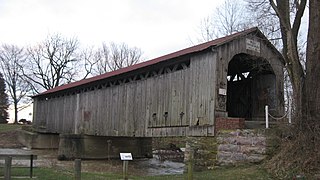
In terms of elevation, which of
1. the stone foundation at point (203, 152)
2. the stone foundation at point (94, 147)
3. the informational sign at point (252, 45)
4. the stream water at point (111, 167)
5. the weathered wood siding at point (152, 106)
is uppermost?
the informational sign at point (252, 45)

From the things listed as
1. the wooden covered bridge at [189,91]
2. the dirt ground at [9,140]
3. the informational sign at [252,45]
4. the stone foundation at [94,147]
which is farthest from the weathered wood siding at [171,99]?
the dirt ground at [9,140]

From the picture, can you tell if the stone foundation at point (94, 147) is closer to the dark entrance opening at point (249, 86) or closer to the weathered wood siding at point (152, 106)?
the weathered wood siding at point (152, 106)

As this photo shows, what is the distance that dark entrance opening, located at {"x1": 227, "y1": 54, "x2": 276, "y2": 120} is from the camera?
57.1ft

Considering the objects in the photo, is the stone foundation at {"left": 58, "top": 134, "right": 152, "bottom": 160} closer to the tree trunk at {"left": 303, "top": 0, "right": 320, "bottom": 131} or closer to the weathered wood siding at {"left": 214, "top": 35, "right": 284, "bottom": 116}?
the weathered wood siding at {"left": 214, "top": 35, "right": 284, "bottom": 116}

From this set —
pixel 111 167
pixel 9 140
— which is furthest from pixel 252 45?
pixel 9 140

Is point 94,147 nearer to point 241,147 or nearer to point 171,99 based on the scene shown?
point 171,99

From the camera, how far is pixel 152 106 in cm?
1809

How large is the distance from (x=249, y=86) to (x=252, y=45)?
145 inches

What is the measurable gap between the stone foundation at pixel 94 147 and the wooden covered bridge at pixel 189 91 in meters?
0.36

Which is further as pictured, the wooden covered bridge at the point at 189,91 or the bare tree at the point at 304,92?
the wooden covered bridge at the point at 189,91

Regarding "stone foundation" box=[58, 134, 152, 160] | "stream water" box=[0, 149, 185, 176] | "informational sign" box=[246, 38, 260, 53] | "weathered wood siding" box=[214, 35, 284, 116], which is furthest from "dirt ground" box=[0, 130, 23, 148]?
"informational sign" box=[246, 38, 260, 53]

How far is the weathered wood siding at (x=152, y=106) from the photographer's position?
588 inches

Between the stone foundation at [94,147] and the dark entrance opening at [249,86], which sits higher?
the dark entrance opening at [249,86]

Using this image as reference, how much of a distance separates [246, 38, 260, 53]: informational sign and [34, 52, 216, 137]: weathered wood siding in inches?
77.0
